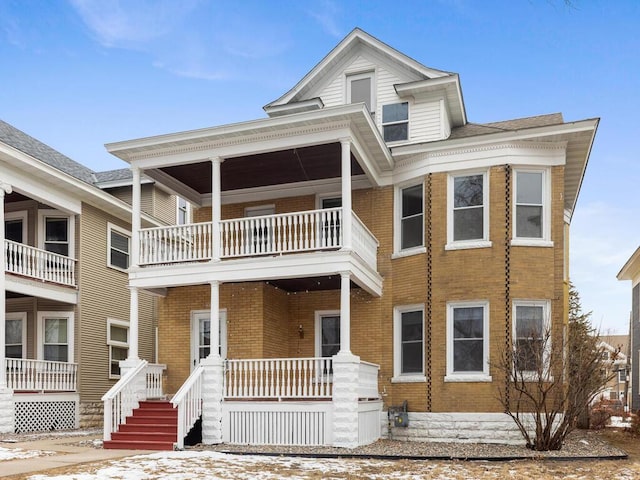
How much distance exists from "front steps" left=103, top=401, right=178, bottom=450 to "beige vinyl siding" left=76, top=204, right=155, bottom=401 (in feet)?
21.1

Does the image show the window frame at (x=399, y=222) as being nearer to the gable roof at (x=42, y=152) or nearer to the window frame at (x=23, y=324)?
the gable roof at (x=42, y=152)

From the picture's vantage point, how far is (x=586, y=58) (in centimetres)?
1214

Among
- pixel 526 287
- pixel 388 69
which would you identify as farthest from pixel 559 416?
pixel 388 69

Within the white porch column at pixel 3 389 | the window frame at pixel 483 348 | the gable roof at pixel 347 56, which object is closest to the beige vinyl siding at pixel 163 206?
the gable roof at pixel 347 56

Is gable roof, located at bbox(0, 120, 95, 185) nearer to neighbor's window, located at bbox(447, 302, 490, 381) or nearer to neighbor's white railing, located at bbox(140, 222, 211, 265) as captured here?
neighbor's white railing, located at bbox(140, 222, 211, 265)

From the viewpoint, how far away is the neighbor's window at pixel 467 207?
16031 mm

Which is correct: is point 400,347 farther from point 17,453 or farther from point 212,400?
point 17,453

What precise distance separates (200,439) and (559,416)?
7714 millimetres

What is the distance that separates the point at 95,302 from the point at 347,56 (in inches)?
430

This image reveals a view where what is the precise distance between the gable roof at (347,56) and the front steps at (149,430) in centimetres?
904

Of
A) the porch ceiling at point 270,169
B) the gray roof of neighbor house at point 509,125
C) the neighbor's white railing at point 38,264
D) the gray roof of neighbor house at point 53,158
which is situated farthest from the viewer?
the gray roof of neighbor house at point 53,158

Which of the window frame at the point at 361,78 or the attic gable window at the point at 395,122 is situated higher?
the window frame at the point at 361,78

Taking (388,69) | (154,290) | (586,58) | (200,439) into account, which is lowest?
(200,439)

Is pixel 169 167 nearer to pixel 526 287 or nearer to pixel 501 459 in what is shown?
pixel 526 287
